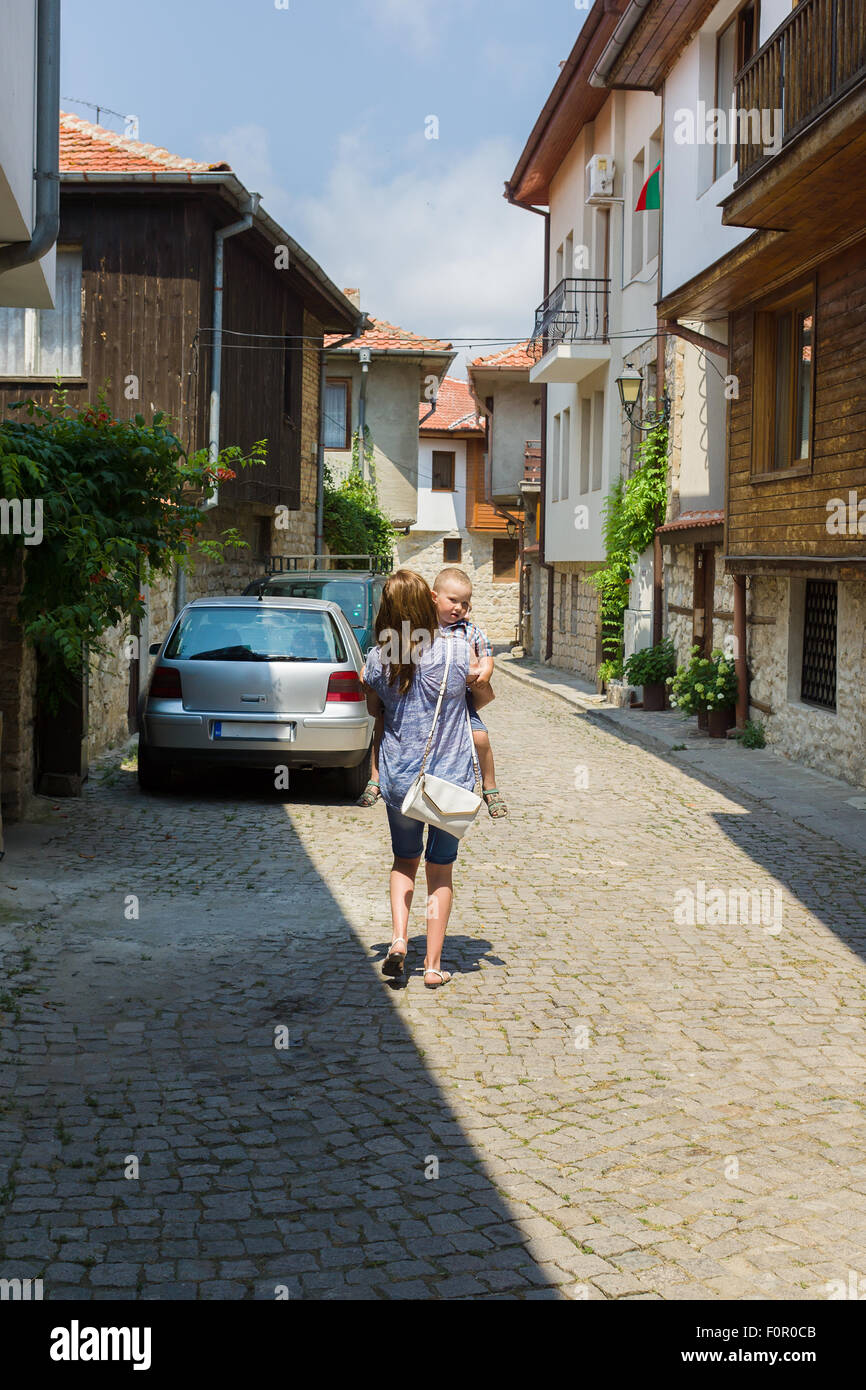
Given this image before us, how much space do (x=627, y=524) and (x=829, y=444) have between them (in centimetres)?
794

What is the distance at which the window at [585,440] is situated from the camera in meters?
25.9

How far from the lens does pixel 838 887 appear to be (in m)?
8.22

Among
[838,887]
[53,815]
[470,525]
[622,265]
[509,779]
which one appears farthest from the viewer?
[470,525]

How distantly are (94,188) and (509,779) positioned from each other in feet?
31.4

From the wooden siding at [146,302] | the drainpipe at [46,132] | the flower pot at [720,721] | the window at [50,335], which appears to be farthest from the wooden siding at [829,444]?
the window at [50,335]

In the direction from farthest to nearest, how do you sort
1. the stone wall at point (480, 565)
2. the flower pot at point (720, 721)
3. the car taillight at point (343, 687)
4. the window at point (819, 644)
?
the stone wall at point (480, 565) → the flower pot at point (720, 721) → the window at point (819, 644) → the car taillight at point (343, 687)

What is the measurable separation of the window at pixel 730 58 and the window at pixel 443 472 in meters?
33.3

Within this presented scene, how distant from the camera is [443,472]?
49.3 metres

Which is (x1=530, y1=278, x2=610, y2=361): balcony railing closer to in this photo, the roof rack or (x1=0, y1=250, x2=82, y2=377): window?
the roof rack

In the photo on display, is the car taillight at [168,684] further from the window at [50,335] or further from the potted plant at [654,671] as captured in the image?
A: the potted plant at [654,671]

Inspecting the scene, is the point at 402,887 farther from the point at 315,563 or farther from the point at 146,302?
the point at 315,563

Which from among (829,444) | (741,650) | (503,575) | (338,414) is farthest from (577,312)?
(503,575)
